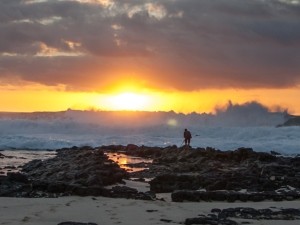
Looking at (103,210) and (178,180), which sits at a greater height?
(178,180)

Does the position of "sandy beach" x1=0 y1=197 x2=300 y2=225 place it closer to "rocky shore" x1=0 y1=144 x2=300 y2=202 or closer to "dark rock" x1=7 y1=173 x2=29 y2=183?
"rocky shore" x1=0 y1=144 x2=300 y2=202

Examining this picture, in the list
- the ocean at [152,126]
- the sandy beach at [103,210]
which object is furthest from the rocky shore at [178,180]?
the ocean at [152,126]

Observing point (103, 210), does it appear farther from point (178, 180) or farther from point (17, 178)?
point (17, 178)

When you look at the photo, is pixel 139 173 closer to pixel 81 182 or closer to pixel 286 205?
pixel 81 182

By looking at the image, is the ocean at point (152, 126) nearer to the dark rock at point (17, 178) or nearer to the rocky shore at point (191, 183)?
the rocky shore at point (191, 183)

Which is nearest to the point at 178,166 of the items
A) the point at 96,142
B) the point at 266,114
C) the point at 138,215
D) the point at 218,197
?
the point at 218,197

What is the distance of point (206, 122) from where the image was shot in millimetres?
73938

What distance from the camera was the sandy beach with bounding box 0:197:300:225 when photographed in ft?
27.8

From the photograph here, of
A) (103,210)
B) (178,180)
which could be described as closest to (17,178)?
(178,180)

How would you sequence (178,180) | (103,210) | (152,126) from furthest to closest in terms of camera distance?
1. (152,126)
2. (178,180)
3. (103,210)

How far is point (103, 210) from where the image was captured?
9.41m

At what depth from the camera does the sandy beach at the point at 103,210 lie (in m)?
8.47

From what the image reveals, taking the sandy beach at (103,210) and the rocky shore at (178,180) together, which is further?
the rocky shore at (178,180)

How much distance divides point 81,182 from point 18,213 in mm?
4975
